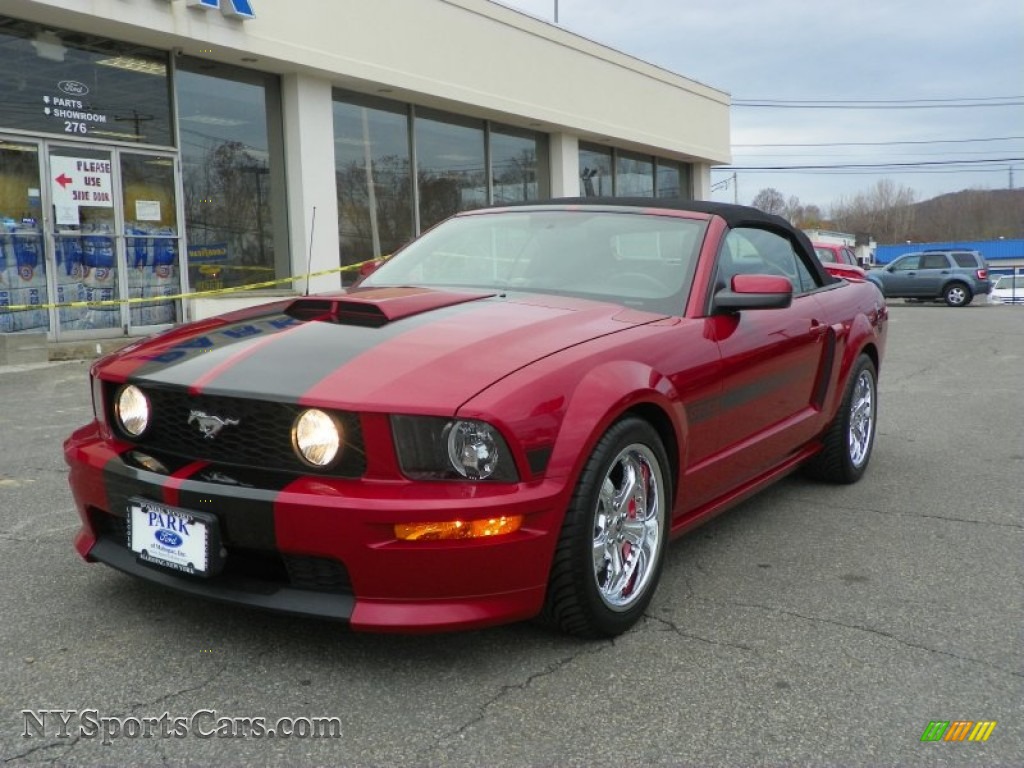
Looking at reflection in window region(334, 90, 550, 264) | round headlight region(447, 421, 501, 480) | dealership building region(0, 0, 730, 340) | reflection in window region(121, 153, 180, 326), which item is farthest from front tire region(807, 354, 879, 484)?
reflection in window region(121, 153, 180, 326)

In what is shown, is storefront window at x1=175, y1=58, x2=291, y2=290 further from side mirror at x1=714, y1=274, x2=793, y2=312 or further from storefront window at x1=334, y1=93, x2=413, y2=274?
side mirror at x1=714, y1=274, x2=793, y2=312

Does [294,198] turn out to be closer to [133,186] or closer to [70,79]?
[133,186]

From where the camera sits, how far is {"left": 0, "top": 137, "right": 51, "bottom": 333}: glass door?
1028 cm

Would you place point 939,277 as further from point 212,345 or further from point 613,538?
point 212,345

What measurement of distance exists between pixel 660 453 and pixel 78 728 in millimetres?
1887

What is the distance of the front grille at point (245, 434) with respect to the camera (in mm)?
2568

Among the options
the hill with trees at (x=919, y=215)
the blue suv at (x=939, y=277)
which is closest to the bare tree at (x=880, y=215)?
the hill with trees at (x=919, y=215)

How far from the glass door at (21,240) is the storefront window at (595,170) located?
37.9ft

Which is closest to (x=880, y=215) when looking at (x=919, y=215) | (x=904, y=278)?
(x=919, y=215)

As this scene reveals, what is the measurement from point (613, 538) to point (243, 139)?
11.3 meters

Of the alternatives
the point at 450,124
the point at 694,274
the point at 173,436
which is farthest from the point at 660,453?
the point at 450,124

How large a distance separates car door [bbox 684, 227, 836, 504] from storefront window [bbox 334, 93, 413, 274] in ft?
34.5

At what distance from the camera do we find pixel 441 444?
2.54m

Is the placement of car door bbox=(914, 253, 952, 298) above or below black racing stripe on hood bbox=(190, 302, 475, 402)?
above
